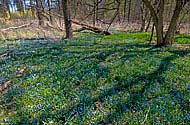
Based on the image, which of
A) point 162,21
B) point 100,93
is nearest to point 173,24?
point 162,21

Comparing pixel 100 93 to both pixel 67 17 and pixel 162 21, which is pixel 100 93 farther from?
pixel 67 17

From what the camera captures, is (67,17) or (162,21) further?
(67,17)

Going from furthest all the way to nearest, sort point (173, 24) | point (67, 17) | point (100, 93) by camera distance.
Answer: point (67, 17), point (173, 24), point (100, 93)

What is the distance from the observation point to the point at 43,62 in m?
8.60

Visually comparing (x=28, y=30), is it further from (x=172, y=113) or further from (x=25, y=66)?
(x=172, y=113)

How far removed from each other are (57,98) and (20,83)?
177cm

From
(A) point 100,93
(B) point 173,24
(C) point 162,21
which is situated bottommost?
(A) point 100,93

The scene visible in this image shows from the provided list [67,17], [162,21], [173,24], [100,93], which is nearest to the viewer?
[100,93]

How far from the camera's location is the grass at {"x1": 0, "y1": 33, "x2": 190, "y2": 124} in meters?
4.41

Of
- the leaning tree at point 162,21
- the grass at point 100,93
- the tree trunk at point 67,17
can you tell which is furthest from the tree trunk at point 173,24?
the tree trunk at point 67,17

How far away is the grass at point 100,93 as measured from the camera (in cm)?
441

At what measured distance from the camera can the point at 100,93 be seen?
5.47 m

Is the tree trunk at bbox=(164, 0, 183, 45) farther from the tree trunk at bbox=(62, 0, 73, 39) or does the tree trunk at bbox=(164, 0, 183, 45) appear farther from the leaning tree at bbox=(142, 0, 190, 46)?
the tree trunk at bbox=(62, 0, 73, 39)

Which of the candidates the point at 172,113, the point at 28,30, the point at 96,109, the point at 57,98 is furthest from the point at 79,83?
the point at 28,30
